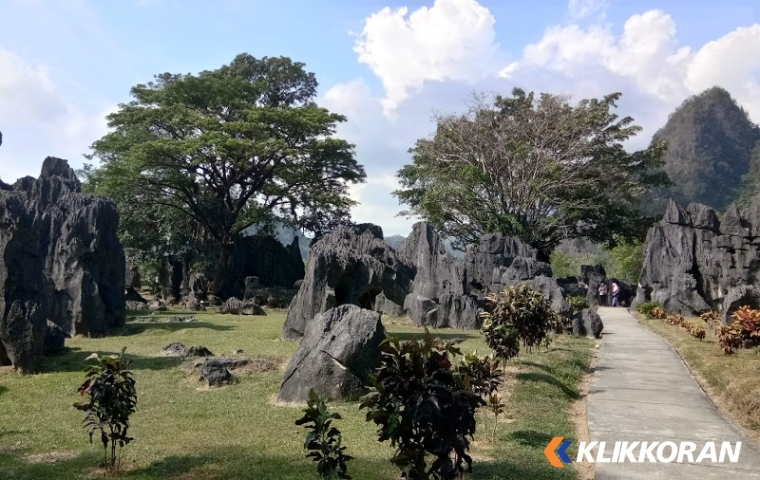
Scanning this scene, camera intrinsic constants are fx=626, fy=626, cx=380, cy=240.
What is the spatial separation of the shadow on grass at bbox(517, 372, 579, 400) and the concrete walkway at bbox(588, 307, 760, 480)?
0.31 metres

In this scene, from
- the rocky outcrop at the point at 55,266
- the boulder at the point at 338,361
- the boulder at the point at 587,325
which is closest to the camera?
the boulder at the point at 338,361

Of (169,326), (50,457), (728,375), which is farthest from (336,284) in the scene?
(50,457)

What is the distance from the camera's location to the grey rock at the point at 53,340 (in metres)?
13.0

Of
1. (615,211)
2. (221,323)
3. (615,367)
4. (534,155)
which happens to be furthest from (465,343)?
(615,211)

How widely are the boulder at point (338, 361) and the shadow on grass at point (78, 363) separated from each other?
11.2 ft

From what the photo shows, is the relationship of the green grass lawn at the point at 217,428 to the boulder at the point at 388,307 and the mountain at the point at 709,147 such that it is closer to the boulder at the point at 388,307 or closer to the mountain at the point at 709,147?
the boulder at the point at 388,307

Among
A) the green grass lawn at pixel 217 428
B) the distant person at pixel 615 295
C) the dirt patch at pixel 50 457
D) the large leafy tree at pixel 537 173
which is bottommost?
the dirt patch at pixel 50 457

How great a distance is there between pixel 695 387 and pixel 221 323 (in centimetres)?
1400

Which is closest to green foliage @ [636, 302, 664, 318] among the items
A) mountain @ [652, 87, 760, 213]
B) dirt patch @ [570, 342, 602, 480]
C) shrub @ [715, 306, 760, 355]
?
shrub @ [715, 306, 760, 355]

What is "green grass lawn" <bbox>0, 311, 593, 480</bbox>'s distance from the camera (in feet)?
21.0

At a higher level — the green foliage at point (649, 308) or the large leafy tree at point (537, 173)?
the large leafy tree at point (537, 173)

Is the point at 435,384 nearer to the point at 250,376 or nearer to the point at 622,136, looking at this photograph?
the point at 250,376

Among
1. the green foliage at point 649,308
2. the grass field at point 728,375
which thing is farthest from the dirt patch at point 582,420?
the green foliage at point 649,308

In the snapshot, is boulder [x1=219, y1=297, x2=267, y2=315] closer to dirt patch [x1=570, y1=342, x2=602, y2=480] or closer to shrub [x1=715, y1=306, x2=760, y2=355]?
dirt patch [x1=570, y1=342, x2=602, y2=480]
